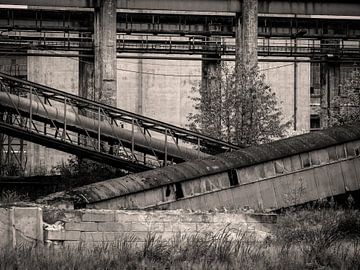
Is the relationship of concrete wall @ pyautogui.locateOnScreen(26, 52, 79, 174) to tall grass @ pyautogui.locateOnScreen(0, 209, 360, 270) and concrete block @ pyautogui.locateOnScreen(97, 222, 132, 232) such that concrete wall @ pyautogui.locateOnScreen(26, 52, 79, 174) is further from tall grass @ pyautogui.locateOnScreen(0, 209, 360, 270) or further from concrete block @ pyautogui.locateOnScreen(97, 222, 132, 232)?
concrete block @ pyautogui.locateOnScreen(97, 222, 132, 232)

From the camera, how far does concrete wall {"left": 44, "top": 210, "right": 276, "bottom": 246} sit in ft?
32.7

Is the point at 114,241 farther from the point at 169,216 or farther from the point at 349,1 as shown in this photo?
the point at 349,1

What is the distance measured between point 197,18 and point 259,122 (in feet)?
30.7

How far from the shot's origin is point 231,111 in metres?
23.5

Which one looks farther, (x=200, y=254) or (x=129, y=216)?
(x=129, y=216)

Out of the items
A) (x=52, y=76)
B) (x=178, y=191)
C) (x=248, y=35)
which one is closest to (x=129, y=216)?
(x=178, y=191)

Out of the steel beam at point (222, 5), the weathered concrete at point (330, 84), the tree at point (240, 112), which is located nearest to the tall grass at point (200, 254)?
the tree at point (240, 112)

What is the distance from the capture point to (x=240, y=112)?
2322 centimetres

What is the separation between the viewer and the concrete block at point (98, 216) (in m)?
9.99

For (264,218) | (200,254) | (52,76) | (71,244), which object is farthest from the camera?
(52,76)

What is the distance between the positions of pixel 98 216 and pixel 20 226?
3.29ft

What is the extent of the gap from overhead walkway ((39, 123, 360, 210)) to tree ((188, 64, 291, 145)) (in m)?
7.58

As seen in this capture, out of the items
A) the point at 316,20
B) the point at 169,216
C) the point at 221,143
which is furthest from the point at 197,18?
the point at 169,216

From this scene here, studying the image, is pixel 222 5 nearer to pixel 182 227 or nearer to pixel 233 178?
pixel 233 178
